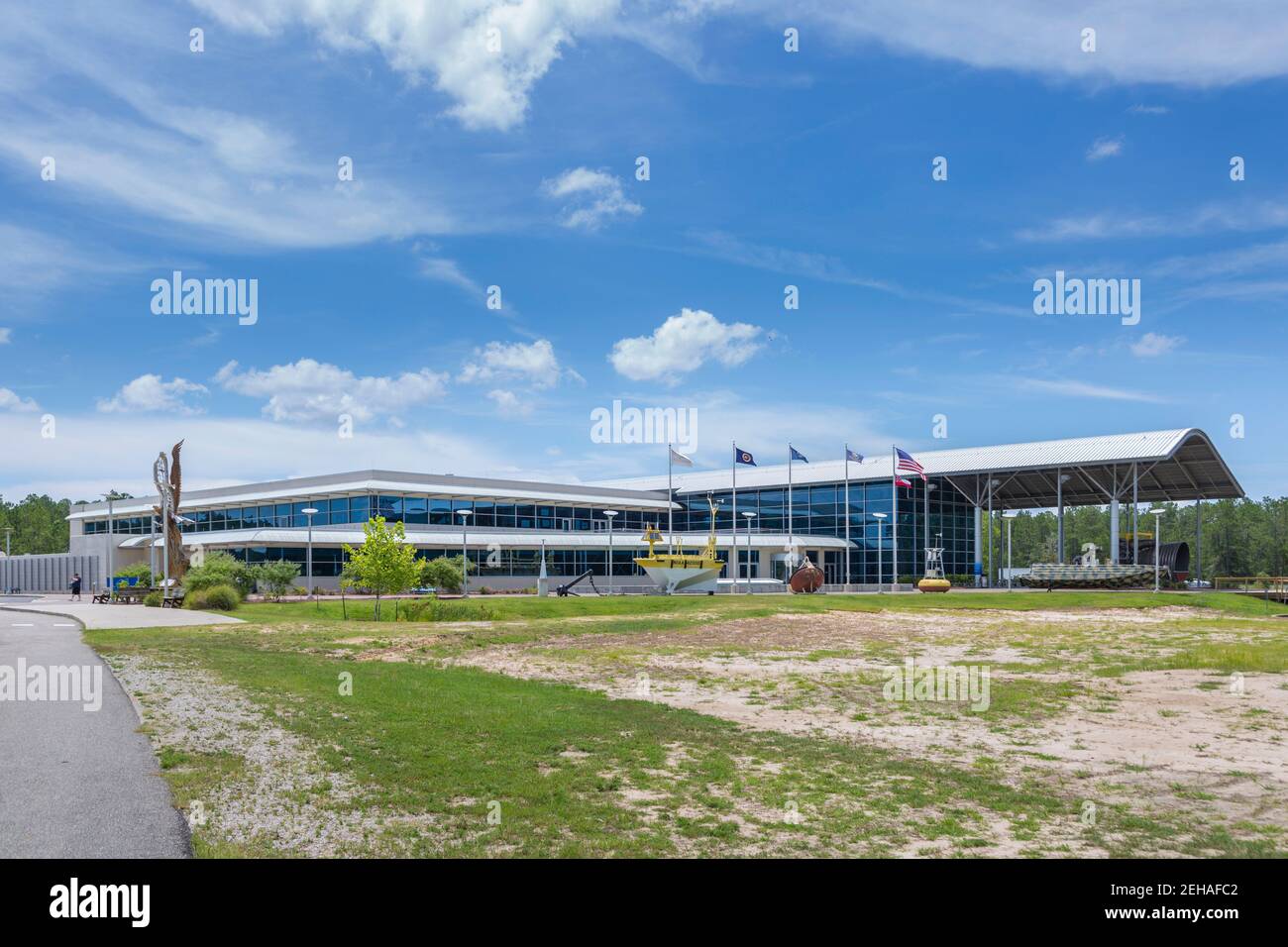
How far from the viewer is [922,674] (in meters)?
21.5

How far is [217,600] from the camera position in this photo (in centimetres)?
4481

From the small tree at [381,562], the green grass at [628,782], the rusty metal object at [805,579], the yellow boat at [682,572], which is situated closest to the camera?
the green grass at [628,782]

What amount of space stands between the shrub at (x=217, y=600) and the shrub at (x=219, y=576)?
1258 millimetres

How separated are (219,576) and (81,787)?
133 ft

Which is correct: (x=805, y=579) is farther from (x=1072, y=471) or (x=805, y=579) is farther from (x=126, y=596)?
(x=126, y=596)

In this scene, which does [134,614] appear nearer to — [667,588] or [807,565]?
[667,588]

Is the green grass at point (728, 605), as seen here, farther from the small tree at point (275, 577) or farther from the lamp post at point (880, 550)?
the lamp post at point (880, 550)

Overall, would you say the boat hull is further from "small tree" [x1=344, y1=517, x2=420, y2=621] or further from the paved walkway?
Answer: the paved walkway

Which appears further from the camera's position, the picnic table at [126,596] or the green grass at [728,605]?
the picnic table at [126,596]

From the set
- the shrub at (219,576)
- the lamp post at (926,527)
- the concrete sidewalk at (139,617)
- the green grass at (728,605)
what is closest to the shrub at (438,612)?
the green grass at (728,605)

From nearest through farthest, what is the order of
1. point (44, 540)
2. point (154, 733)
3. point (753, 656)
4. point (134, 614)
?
point (154, 733), point (753, 656), point (134, 614), point (44, 540)

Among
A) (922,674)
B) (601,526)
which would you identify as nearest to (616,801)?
(922,674)

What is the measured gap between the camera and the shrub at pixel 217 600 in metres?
44.7

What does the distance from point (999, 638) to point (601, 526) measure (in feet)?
186
